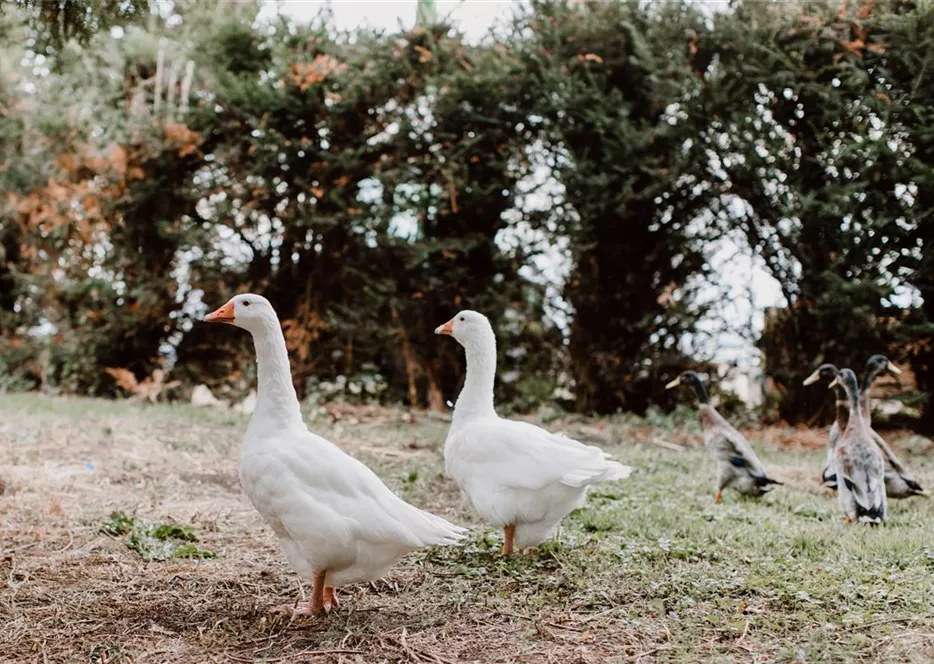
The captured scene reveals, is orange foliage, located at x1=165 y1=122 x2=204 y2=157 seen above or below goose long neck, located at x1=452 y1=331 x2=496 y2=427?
above

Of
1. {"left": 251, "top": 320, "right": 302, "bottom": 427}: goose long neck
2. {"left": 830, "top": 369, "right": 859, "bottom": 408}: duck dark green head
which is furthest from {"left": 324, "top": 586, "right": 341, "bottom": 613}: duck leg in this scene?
{"left": 830, "top": 369, "right": 859, "bottom": 408}: duck dark green head

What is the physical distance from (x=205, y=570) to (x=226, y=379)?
669cm

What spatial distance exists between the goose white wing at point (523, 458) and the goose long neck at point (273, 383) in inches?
34.8

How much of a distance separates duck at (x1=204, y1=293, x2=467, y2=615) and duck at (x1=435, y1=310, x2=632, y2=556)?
57 centimetres

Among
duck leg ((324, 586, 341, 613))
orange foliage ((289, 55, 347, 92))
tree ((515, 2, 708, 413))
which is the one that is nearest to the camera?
duck leg ((324, 586, 341, 613))

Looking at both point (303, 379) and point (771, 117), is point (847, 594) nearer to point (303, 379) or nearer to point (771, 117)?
point (771, 117)

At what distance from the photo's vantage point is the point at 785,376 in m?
8.39

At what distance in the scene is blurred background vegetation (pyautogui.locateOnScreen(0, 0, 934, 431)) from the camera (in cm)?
782

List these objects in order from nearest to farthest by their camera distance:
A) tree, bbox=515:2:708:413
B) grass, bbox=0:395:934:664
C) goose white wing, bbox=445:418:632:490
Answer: grass, bbox=0:395:934:664 → goose white wing, bbox=445:418:632:490 → tree, bbox=515:2:708:413

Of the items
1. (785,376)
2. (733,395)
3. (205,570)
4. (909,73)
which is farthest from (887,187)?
(205,570)

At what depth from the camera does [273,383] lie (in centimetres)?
334

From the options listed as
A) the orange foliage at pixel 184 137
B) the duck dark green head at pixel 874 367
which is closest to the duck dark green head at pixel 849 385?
the duck dark green head at pixel 874 367

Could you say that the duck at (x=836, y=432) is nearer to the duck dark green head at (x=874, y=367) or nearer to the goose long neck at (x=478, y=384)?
the duck dark green head at (x=874, y=367)

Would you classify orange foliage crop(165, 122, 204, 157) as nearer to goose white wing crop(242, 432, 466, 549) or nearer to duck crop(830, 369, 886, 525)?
goose white wing crop(242, 432, 466, 549)
